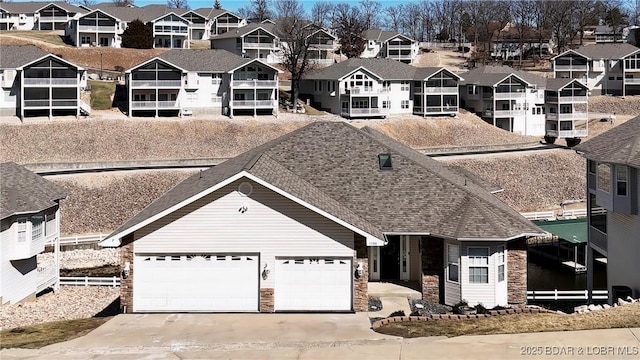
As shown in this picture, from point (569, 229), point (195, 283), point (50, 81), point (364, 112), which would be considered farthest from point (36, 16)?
point (195, 283)

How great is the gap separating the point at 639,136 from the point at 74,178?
116 feet

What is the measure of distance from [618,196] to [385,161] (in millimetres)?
7921

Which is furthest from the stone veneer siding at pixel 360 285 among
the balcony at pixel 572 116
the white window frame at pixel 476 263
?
the balcony at pixel 572 116

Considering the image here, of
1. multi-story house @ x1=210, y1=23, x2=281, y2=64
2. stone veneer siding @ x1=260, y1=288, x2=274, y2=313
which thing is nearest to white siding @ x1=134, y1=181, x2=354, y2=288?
stone veneer siding @ x1=260, y1=288, x2=274, y2=313

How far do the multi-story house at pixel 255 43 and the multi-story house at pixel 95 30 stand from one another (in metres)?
12.4

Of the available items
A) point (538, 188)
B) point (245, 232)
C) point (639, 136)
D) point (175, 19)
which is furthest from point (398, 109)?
point (245, 232)

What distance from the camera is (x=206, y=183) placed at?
23.2 metres

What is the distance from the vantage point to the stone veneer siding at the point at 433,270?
2353 centimetres

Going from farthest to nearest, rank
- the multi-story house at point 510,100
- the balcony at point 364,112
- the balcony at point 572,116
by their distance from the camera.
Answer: the multi-story house at point 510,100 < the balcony at point 572,116 < the balcony at point 364,112

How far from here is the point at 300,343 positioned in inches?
693

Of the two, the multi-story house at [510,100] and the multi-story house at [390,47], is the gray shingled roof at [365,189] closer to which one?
the multi-story house at [510,100]

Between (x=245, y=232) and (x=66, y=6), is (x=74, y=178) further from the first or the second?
(x=66, y=6)

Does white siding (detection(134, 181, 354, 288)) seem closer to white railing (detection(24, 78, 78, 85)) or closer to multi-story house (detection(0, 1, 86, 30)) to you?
white railing (detection(24, 78, 78, 85))

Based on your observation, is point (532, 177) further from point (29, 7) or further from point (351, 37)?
point (29, 7)
